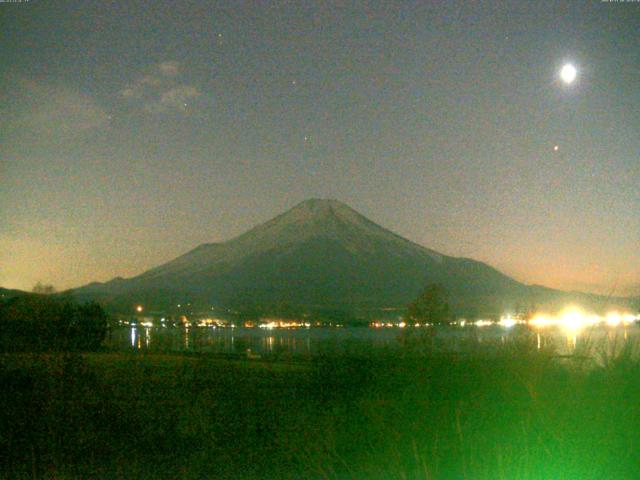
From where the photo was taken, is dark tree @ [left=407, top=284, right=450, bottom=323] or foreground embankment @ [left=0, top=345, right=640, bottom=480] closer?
foreground embankment @ [left=0, top=345, right=640, bottom=480]

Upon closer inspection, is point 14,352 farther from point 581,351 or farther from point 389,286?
point 389,286

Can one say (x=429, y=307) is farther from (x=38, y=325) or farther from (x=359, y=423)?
(x=359, y=423)

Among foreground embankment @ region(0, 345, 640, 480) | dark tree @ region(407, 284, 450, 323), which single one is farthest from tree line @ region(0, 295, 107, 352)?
dark tree @ region(407, 284, 450, 323)

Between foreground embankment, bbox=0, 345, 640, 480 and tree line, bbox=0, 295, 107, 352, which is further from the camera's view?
tree line, bbox=0, 295, 107, 352

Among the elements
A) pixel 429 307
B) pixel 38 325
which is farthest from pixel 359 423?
pixel 429 307

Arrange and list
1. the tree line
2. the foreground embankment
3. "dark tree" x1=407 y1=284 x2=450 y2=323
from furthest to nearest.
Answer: "dark tree" x1=407 y1=284 x2=450 y2=323
the tree line
the foreground embankment

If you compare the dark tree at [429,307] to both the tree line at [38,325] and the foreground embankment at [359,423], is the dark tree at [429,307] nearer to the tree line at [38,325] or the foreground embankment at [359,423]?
the tree line at [38,325]

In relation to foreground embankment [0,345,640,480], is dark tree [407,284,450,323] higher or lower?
higher

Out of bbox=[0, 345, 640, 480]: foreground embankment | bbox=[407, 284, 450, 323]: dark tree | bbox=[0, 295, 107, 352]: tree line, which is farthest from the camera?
bbox=[407, 284, 450, 323]: dark tree

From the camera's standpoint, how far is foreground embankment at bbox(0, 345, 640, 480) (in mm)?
8016

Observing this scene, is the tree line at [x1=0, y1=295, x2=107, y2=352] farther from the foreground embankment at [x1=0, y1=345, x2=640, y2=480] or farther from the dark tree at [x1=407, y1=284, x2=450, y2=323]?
the dark tree at [x1=407, y1=284, x2=450, y2=323]

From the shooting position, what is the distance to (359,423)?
1014cm

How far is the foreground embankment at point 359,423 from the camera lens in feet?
26.3

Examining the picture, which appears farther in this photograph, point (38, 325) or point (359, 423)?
point (38, 325)
